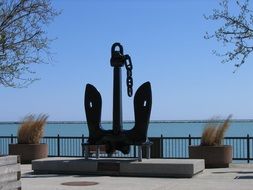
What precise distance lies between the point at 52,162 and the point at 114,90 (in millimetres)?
2757

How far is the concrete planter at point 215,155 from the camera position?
19.0 m

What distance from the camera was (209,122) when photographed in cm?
1994

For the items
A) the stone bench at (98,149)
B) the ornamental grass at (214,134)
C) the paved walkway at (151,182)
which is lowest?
the paved walkway at (151,182)

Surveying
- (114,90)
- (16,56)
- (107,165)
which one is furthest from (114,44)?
(16,56)

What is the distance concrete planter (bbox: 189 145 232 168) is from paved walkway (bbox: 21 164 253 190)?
1.78 m

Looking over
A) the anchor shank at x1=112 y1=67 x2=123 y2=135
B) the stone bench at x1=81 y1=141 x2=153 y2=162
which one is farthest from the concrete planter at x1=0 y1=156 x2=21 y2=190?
the anchor shank at x1=112 y1=67 x2=123 y2=135

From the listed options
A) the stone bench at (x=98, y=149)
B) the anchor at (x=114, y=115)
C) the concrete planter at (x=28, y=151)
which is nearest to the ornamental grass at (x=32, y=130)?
the concrete planter at (x=28, y=151)

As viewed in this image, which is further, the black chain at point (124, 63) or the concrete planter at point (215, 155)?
the concrete planter at point (215, 155)

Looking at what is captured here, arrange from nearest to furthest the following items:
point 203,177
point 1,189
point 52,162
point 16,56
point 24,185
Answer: point 1,189 < point 16,56 < point 24,185 < point 203,177 < point 52,162

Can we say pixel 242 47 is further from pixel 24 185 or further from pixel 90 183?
pixel 24 185

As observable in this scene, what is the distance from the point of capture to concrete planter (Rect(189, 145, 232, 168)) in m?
19.0

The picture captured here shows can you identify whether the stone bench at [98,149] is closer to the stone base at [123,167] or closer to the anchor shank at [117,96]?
the stone base at [123,167]

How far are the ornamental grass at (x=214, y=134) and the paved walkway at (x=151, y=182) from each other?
236cm

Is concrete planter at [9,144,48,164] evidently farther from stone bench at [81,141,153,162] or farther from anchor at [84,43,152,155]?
anchor at [84,43,152,155]
